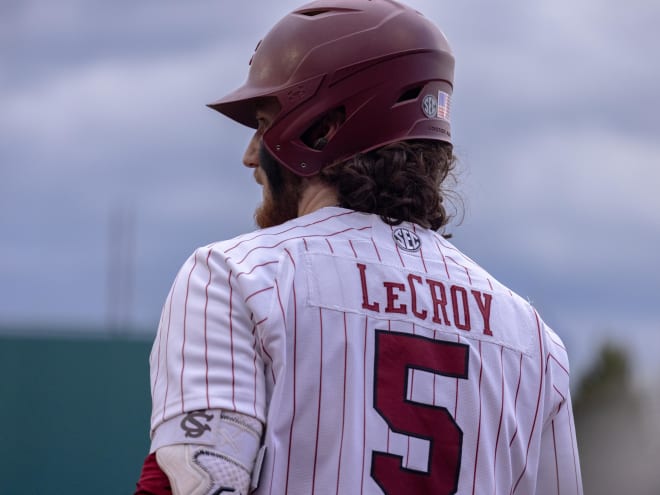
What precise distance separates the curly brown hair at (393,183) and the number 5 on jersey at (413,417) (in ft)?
1.11

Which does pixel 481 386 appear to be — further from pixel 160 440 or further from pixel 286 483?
pixel 160 440

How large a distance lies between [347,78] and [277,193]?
13.0 inches

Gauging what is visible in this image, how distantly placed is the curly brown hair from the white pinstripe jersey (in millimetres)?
40

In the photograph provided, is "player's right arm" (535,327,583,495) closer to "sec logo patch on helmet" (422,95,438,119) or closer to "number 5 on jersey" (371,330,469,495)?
"number 5 on jersey" (371,330,469,495)

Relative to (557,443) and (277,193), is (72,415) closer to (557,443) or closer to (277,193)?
(277,193)

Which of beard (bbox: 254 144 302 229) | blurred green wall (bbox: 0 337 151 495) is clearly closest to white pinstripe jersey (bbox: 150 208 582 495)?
beard (bbox: 254 144 302 229)

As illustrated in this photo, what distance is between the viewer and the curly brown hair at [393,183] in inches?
98.3

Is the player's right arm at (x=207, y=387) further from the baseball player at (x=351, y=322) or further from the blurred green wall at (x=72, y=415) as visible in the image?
the blurred green wall at (x=72, y=415)

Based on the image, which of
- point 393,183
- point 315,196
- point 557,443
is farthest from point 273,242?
point 557,443

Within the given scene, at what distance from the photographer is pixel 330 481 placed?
2.19m

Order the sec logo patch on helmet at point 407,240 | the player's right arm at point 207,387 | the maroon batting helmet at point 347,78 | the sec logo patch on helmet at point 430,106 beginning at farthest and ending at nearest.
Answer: the sec logo patch on helmet at point 430,106, the maroon batting helmet at point 347,78, the sec logo patch on helmet at point 407,240, the player's right arm at point 207,387

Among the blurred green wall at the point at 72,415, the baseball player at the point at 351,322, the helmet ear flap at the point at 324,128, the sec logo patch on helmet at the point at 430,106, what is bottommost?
the blurred green wall at the point at 72,415

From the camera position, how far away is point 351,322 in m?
2.27

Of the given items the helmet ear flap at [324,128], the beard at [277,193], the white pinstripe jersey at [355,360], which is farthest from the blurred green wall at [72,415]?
the white pinstripe jersey at [355,360]
